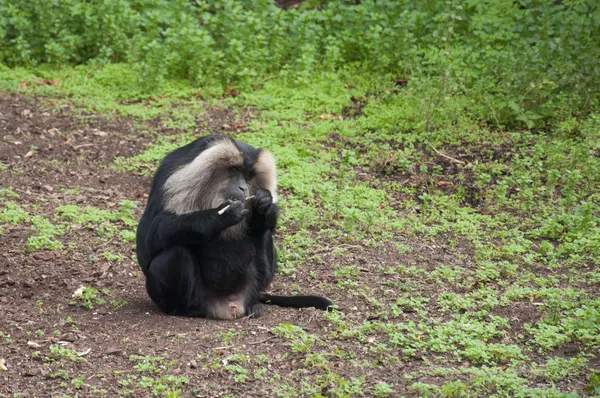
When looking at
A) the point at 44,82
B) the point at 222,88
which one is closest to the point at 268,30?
the point at 222,88

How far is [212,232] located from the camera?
5.86m

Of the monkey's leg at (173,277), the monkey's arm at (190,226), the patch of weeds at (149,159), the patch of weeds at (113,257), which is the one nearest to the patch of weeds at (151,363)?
the monkey's leg at (173,277)

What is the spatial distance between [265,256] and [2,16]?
299 inches

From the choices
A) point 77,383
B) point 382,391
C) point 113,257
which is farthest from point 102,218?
point 382,391

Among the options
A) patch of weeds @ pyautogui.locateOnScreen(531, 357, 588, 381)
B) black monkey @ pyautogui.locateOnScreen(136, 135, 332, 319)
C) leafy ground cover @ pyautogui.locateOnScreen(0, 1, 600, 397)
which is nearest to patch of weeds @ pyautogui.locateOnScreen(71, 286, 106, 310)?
leafy ground cover @ pyautogui.locateOnScreen(0, 1, 600, 397)

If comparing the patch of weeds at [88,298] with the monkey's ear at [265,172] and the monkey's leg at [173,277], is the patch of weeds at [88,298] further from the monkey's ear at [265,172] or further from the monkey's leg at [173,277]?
the monkey's ear at [265,172]

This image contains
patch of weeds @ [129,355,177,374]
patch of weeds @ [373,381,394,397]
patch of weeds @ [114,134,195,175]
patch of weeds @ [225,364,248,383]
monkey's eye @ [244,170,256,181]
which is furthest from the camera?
patch of weeds @ [114,134,195,175]

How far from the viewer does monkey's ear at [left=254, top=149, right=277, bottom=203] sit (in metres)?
6.07

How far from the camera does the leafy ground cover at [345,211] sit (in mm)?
5105

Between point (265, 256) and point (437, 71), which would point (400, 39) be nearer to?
point (437, 71)

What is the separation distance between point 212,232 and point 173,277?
0.47 metres

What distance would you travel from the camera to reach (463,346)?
17.9ft

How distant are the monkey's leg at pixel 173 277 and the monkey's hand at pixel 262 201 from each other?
62 cm

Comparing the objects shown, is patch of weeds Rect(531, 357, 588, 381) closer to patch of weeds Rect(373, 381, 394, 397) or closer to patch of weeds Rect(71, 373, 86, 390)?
patch of weeds Rect(373, 381, 394, 397)
